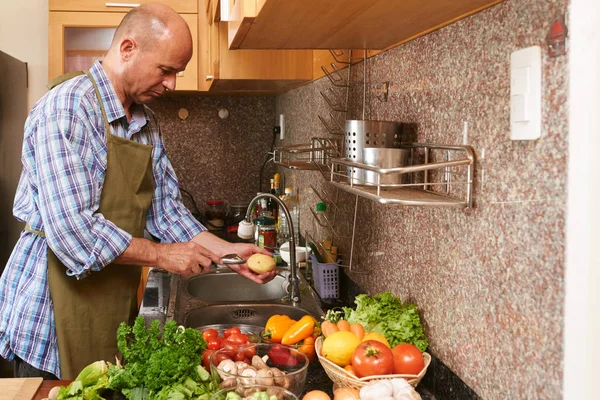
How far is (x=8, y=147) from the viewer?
10.7 ft

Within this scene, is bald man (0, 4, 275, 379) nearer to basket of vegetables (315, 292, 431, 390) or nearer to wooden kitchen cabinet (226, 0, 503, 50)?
wooden kitchen cabinet (226, 0, 503, 50)

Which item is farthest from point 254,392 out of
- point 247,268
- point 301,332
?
point 247,268

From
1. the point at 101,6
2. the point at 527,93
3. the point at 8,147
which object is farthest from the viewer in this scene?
the point at 8,147

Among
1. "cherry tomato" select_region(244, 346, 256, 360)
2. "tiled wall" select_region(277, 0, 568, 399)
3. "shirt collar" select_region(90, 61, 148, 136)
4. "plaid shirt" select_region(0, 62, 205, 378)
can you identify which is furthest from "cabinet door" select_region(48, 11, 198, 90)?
"cherry tomato" select_region(244, 346, 256, 360)

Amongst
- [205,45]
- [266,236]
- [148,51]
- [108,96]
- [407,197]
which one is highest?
[205,45]

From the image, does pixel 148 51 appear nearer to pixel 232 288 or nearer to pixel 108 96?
pixel 108 96

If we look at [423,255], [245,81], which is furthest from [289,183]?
[423,255]

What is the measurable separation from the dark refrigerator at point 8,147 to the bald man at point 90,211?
148cm

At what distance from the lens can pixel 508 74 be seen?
98 centimetres

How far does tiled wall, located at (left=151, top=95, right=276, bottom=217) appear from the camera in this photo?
3.82 metres

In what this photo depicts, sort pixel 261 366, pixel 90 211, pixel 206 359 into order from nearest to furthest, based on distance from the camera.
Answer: pixel 261 366 < pixel 206 359 < pixel 90 211

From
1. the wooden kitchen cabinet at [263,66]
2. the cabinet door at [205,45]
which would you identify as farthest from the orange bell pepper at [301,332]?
the cabinet door at [205,45]

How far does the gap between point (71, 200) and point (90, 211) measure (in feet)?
0.20

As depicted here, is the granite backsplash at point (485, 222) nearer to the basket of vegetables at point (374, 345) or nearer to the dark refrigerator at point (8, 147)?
the basket of vegetables at point (374, 345)
